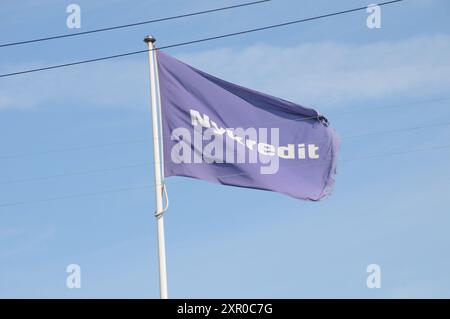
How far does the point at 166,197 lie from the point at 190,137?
1516 millimetres

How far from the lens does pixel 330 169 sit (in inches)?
980

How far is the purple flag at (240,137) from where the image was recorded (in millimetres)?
24141

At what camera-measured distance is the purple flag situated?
24.1 metres

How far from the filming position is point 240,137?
80.8ft

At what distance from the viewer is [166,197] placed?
2353 cm

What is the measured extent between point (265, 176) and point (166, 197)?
7.53 feet

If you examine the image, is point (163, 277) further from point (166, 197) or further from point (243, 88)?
point (243, 88)
